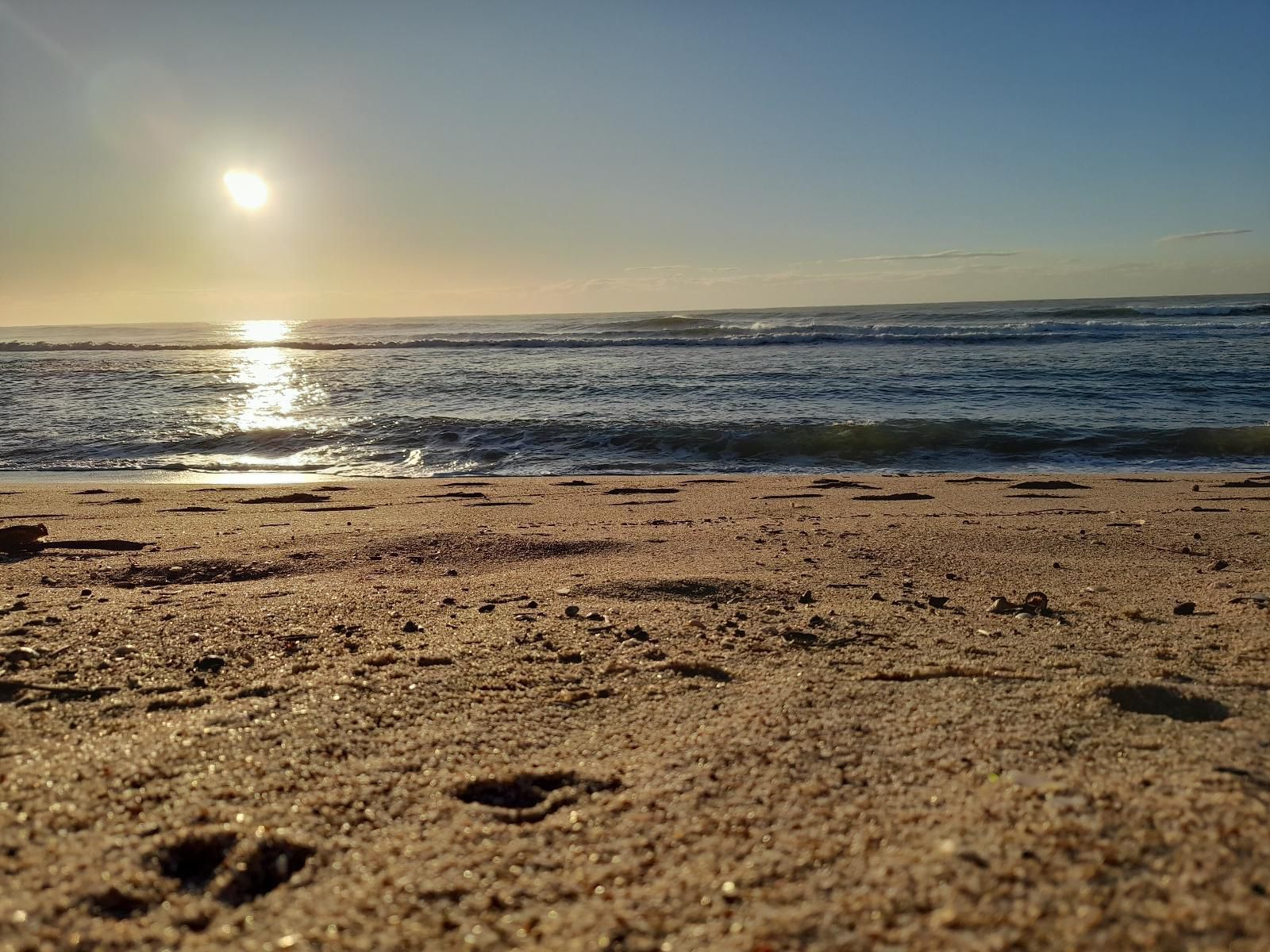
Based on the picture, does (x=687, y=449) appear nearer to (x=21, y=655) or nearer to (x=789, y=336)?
(x=21, y=655)

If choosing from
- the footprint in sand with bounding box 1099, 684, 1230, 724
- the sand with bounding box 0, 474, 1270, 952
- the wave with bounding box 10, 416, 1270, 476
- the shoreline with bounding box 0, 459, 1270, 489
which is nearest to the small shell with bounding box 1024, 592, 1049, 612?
the sand with bounding box 0, 474, 1270, 952

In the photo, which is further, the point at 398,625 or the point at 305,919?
the point at 398,625

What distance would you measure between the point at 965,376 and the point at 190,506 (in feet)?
49.5

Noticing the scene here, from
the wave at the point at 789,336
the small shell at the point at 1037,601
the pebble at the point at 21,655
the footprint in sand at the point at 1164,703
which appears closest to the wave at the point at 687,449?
the small shell at the point at 1037,601

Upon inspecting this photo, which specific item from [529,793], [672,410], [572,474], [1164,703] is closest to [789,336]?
[672,410]

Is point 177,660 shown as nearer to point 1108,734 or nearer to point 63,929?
point 63,929

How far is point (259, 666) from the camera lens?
2334 mm

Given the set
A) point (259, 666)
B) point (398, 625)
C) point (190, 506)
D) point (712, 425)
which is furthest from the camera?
point (712, 425)

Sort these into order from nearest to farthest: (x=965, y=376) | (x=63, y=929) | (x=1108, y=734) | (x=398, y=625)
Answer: (x=63, y=929) < (x=1108, y=734) < (x=398, y=625) < (x=965, y=376)

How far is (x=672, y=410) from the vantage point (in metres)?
13.7

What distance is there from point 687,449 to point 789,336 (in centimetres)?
2026

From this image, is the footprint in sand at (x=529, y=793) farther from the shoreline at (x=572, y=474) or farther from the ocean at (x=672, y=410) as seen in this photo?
the ocean at (x=672, y=410)

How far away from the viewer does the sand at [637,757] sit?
1181mm

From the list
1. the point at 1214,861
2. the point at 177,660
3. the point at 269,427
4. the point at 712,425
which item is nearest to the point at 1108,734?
the point at 1214,861
